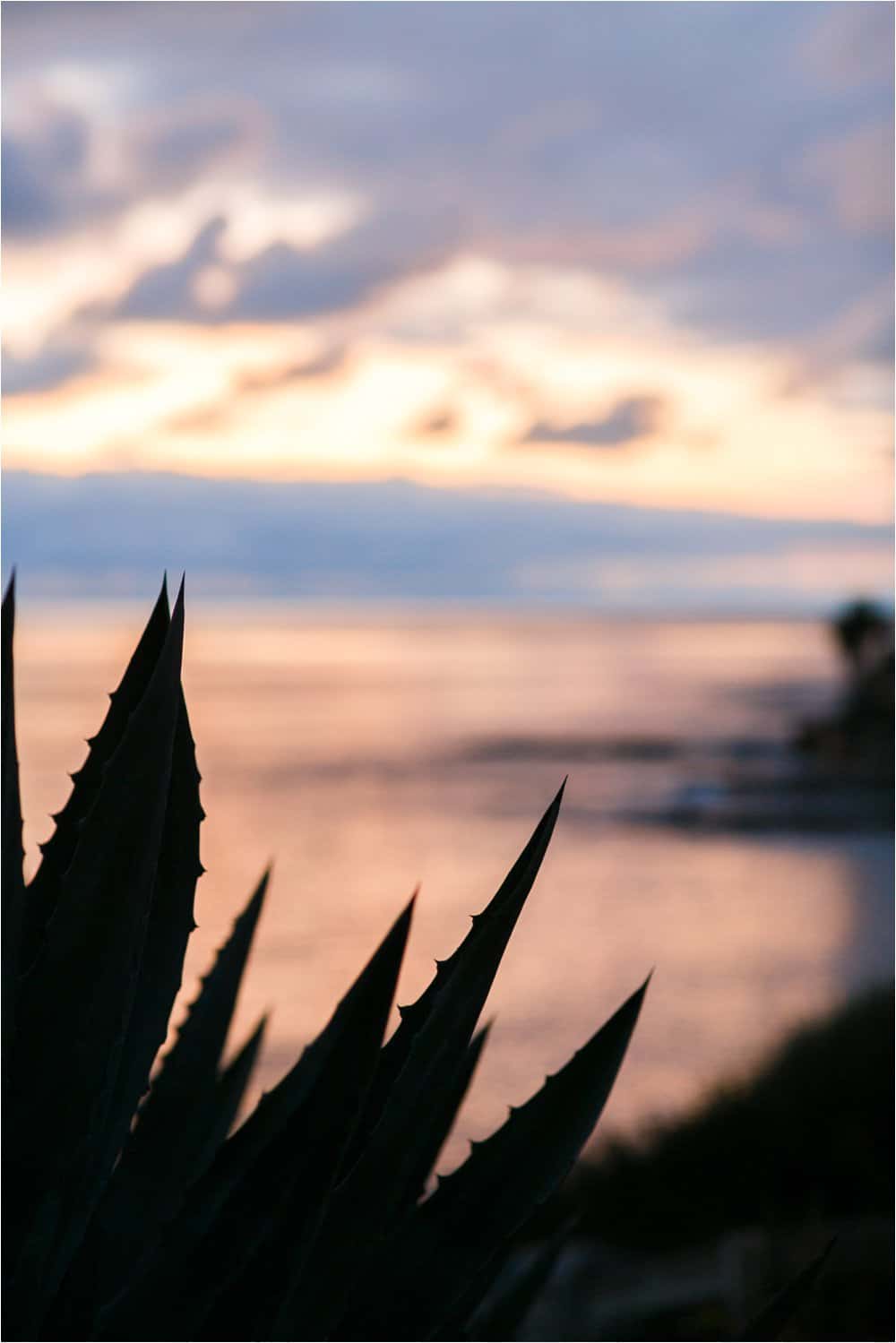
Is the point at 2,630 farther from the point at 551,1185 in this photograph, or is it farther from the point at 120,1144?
the point at 551,1185

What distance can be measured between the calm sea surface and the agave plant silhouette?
4.50 feet

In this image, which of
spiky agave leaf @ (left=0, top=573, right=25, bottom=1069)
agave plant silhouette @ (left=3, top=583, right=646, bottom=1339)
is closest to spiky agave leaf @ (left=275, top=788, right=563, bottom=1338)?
agave plant silhouette @ (left=3, top=583, right=646, bottom=1339)

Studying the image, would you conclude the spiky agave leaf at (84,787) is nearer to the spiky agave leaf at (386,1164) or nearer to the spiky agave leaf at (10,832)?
the spiky agave leaf at (10,832)

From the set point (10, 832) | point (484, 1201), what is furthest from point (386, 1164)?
point (10, 832)

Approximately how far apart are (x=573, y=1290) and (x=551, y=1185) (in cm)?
635

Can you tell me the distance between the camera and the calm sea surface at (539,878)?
49.2 feet

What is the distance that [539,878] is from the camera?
92.6 ft

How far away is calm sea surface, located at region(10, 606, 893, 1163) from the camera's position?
15.0 meters

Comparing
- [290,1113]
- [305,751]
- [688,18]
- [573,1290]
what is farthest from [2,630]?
[305,751]

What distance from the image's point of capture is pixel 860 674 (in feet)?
163

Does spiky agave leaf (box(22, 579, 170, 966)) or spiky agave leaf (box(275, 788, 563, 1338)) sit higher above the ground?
spiky agave leaf (box(22, 579, 170, 966))

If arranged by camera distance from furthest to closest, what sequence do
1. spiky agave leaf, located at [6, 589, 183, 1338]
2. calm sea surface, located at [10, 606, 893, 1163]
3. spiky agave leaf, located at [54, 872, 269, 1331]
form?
calm sea surface, located at [10, 606, 893, 1163], spiky agave leaf, located at [54, 872, 269, 1331], spiky agave leaf, located at [6, 589, 183, 1338]

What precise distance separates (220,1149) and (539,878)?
2728 centimetres

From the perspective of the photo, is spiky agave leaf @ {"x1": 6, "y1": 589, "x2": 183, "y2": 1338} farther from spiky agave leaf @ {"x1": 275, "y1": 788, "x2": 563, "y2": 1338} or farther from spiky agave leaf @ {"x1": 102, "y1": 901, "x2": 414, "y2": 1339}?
spiky agave leaf @ {"x1": 275, "y1": 788, "x2": 563, "y2": 1338}
